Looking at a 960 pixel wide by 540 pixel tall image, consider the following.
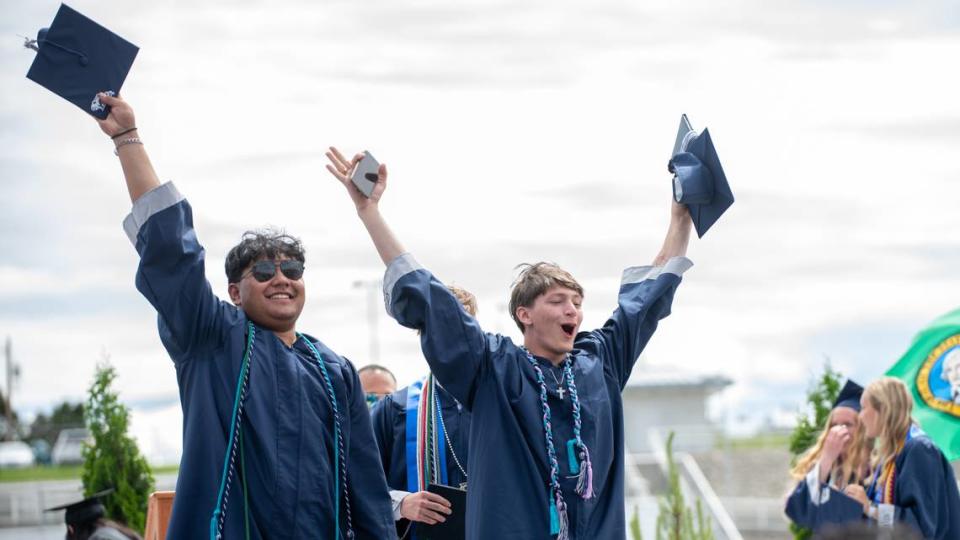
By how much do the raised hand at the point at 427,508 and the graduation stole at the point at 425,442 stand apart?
0.31 meters

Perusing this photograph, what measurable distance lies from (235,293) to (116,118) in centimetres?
83

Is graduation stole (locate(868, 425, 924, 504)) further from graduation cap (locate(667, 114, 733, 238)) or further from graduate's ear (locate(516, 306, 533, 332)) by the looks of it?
graduate's ear (locate(516, 306, 533, 332))

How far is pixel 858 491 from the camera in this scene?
8.20 meters

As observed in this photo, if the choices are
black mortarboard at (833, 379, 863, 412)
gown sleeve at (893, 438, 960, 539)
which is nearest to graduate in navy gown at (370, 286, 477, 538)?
gown sleeve at (893, 438, 960, 539)

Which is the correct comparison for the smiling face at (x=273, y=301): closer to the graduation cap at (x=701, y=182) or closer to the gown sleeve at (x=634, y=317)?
the gown sleeve at (x=634, y=317)

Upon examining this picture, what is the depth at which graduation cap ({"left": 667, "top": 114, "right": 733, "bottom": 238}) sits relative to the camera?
587 cm

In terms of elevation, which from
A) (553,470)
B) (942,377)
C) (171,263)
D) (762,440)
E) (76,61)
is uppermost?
(762,440)

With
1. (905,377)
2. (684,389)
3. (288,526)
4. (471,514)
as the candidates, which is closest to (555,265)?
(471,514)

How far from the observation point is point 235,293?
5.33m

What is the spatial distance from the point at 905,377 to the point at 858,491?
2.56 metres

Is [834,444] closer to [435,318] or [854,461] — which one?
[854,461]

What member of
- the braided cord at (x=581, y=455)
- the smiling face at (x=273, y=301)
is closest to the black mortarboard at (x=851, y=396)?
the braided cord at (x=581, y=455)

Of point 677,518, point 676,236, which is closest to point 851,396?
point 677,518

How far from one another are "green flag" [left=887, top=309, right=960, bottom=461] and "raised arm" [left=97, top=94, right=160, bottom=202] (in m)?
6.73
